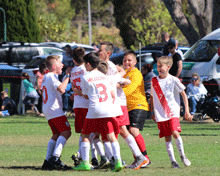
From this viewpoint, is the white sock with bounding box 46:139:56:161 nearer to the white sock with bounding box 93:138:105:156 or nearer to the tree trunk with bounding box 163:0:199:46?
the white sock with bounding box 93:138:105:156

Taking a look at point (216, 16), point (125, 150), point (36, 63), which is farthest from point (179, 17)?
point (125, 150)

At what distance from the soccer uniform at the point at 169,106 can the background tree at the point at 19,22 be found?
121ft

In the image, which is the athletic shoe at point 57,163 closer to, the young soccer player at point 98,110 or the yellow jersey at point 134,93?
the young soccer player at point 98,110

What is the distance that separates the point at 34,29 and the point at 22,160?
3638 cm

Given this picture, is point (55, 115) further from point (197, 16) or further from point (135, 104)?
point (197, 16)

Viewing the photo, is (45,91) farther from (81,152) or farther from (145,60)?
(145,60)

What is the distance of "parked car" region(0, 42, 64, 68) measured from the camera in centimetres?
2381

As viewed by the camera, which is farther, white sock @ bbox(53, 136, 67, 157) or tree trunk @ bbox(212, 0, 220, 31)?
tree trunk @ bbox(212, 0, 220, 31)

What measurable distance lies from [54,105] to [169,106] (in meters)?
1.68

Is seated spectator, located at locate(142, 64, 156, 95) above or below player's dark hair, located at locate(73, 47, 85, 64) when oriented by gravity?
below

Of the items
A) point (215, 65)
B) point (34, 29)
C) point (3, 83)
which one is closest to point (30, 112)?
point (3, 83)

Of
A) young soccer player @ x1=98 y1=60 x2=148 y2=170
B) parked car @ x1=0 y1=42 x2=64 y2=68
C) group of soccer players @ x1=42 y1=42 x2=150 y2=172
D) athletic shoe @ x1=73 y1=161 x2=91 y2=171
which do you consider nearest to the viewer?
group of soccer players @ x1=42 y1=42 x2=150 y2=172

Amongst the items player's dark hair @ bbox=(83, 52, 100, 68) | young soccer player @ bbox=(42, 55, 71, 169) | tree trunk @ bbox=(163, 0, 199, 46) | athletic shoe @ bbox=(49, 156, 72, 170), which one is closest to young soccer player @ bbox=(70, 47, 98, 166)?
young soccer player @ bbox=(42, 55, 71, 169)

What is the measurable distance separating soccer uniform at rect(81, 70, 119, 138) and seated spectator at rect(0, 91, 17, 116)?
35.8 ft
